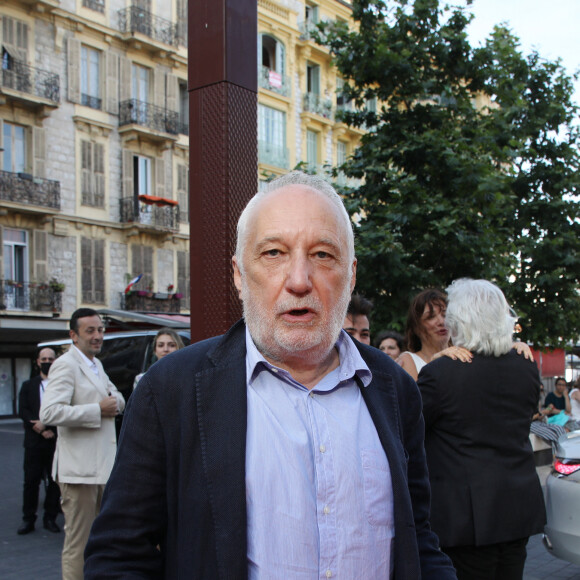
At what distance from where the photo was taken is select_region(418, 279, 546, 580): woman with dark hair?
9.90ft

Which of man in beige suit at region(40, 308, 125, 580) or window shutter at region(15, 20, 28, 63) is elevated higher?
window shutter at region(15, 20, 28, 63)

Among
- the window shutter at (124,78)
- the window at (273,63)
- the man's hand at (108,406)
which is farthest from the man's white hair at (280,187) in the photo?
the window at (273,63)

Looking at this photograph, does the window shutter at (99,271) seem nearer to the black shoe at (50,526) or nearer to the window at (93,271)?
the window at (93,271)

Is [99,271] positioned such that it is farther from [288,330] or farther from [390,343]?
[288,330]

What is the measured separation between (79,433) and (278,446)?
3718 millimetres

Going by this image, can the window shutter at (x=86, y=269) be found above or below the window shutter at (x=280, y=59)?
below

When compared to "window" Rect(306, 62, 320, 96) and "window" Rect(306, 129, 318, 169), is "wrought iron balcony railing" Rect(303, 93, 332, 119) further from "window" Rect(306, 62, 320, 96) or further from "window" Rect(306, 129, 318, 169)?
"window" Rect(306, 129, 318, 169)

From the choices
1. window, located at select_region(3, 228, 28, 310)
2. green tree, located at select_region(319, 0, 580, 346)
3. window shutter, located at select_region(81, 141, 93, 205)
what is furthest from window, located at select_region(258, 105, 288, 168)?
green tree, located at select_region(319, 0, 580, 346)

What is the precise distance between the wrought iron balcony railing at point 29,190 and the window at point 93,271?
6.29 feet

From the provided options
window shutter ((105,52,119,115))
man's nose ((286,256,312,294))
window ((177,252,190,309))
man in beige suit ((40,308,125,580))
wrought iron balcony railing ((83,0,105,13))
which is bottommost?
man in beige suit ((40,308,125,580))

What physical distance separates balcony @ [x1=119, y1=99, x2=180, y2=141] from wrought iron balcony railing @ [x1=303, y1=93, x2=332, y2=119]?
243 inches

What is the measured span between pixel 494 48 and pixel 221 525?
490 inches

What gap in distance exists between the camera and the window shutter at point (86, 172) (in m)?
24.5

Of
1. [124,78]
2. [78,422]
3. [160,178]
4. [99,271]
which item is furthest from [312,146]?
[78,422]
